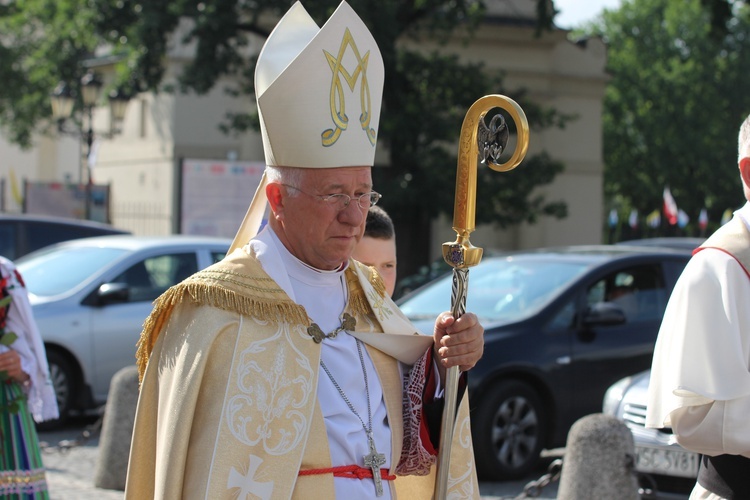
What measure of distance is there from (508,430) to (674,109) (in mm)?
46532

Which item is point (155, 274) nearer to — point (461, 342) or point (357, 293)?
point (357, 293)

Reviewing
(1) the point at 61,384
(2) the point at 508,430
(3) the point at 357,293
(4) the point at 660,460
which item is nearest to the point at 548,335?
(2) the point at 508,430

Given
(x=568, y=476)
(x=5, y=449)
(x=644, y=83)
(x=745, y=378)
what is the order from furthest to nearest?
(x=644, y=83) < (x=568, y=476) < (x=5, y=449) < (x=745, y=378)

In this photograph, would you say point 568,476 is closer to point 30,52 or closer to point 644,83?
point 30,52

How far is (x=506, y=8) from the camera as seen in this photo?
93.6 ft

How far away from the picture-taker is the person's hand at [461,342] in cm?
309

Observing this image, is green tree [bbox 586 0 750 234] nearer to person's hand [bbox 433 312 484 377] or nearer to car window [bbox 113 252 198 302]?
car window [bbox 113 252 198 302]

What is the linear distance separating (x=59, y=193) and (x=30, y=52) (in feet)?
60.4

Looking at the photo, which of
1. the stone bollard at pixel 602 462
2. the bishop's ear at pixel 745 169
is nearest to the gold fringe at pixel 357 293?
the bishop's ear at pixel 745 169

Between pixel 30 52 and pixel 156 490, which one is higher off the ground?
pixel 30 52

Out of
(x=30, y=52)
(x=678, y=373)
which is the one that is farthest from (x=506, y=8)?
(x=678, y=373)

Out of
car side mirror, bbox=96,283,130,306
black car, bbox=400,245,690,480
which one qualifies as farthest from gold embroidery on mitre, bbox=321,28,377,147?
car side mirror, bbox=96,283,130,306

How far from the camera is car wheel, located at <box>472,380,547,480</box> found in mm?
8172

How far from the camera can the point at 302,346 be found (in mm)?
3047
